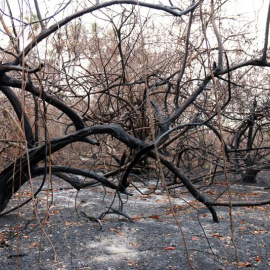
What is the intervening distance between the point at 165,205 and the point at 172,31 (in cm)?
236

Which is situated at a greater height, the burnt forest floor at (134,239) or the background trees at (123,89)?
the background trees at (123,89)

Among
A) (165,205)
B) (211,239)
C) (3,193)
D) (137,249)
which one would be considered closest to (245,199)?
(165,205)

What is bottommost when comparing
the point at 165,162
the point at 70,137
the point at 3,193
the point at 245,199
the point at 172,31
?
the point at 245,199

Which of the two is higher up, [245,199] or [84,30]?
[84,30]

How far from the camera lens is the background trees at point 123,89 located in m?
2.41

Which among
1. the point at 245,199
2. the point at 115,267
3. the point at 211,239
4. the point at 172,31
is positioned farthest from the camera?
the point at 245,199

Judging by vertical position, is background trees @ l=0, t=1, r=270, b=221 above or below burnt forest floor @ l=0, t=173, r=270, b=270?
above

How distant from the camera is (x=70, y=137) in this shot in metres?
3.21

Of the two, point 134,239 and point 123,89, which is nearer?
point 134,239

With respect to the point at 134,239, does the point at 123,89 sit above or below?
above

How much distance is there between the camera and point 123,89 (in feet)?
20.7

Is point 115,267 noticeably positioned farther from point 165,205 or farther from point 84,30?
point 84,30

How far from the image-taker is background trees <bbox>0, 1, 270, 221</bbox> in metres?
2.41

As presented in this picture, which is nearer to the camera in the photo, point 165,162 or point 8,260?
point 8,260
